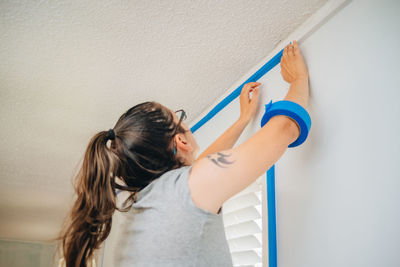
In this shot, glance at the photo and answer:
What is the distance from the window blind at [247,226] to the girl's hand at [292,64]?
1.26 ft

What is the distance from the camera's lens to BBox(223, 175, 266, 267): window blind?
3.62 ft

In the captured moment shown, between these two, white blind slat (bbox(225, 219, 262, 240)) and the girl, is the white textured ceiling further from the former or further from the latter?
white blind slat (bbox(225, 219, 262, 240))

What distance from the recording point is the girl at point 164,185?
2.38 feet

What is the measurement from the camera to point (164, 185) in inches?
31.3

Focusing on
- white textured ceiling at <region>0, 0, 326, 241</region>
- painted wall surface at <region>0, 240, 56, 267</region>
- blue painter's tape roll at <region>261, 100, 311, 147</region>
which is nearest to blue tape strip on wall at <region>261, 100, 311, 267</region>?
blue painter's tape roll at <region>261, 100, 311, 147</region>

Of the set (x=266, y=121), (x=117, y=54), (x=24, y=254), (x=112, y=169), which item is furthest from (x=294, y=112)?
(x=24, y=254)

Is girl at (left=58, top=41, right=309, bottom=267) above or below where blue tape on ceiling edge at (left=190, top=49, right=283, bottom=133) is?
below

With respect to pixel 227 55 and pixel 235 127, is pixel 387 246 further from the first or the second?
pixel 227 55

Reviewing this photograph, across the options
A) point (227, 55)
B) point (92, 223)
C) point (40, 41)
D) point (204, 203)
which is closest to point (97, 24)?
point (40, 41)

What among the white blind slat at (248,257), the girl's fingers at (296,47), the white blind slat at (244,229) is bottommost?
the white blind slat at (248,257)

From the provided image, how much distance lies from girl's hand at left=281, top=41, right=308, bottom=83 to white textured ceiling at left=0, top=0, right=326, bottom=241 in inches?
4.0

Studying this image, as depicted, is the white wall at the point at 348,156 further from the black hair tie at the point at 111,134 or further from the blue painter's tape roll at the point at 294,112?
the black hair tie at the point at 111,134

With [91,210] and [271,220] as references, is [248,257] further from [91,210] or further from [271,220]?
[91,210]

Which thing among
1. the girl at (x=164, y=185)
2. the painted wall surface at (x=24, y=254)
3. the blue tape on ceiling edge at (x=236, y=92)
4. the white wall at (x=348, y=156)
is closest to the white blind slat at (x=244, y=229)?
the white wall at (x=348, y=156)
